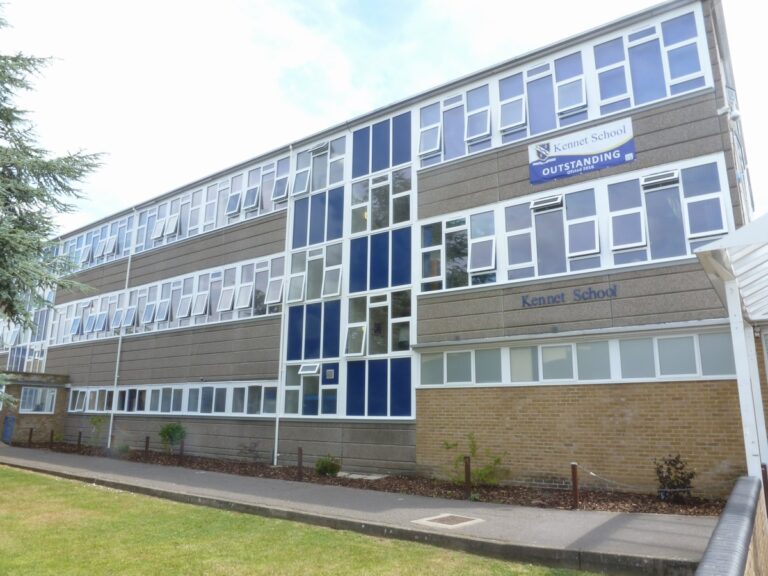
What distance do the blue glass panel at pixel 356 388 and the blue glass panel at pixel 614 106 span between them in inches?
336

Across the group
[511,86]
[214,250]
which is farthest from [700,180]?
[214,250]

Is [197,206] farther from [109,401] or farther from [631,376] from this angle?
[631,376]

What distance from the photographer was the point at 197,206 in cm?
2212

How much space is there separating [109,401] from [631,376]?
20.6 meters

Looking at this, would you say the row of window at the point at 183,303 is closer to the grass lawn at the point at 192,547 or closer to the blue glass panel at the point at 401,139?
the blue glass panel at the point at 401,139

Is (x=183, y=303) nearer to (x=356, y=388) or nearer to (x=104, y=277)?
(x=104, y=277)

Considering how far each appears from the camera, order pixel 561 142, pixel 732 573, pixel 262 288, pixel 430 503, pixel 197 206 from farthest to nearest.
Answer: pixel 197 206, pixel 262 288, pixel 561 142, pixel 430 503, pixel 732 573

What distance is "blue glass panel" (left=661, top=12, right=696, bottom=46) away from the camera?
11.9 m

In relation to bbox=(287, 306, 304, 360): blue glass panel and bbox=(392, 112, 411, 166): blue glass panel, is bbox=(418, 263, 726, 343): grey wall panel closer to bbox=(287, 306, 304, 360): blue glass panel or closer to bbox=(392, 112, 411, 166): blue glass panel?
bbox=(392, 112, 411, 166): blue glass panel

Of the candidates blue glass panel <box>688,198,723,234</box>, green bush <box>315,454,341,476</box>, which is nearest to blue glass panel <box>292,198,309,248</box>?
green bush <box>315,454,341,476</box>

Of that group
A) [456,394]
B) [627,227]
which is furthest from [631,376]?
[456,394]

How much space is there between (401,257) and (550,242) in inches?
164

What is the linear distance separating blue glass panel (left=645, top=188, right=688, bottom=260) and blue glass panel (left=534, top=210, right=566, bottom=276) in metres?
1.81

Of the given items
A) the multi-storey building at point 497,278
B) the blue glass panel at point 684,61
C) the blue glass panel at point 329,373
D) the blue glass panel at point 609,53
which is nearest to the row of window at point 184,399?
the multi-storey building at point 497,278
